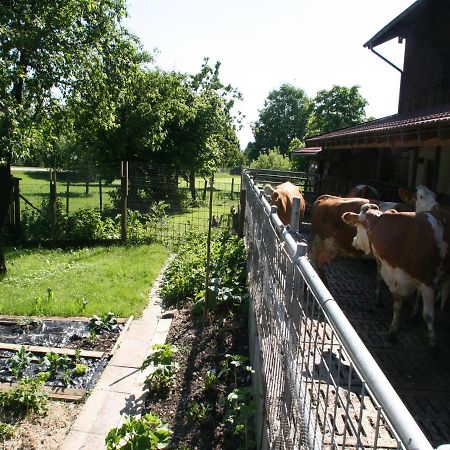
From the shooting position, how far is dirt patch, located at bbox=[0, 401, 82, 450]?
3938mm

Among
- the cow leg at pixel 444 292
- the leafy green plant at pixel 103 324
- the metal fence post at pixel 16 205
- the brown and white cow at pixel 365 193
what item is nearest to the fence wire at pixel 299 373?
the cow leg at pixel 444 292

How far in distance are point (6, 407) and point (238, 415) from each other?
228cm

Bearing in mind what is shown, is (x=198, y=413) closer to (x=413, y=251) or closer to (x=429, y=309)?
(x=429, y=309)

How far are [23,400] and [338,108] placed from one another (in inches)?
1730

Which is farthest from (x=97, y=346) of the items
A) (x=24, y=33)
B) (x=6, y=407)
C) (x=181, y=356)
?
(x=24, y=33)

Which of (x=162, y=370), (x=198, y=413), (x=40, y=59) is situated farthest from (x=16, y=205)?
(x=198, y=413)

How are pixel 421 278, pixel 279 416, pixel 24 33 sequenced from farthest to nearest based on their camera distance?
pixel 24 33, pixel 421 278, pixel 279 416

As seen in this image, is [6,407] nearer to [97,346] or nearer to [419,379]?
[97,346]

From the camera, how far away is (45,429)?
4.16 m

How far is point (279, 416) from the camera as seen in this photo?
269 cm

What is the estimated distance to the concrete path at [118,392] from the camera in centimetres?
409

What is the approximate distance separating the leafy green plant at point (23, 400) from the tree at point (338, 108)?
138 feet

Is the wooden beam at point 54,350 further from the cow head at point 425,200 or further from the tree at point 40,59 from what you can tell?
the cow head at point 425,200

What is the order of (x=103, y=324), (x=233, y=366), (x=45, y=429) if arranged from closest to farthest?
1. (x=45, y=429)
2. (x=233, y=366)
3. (x=103, y=324)
